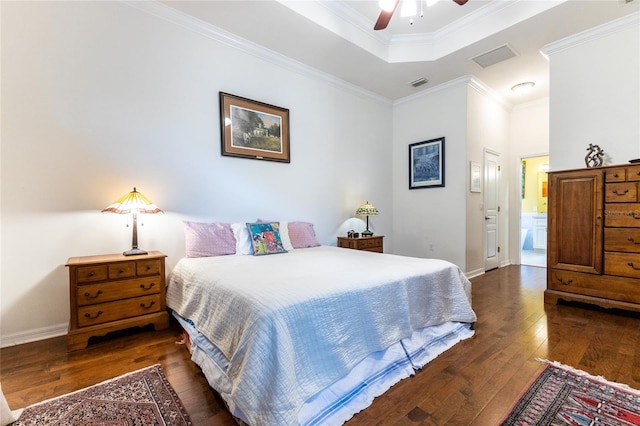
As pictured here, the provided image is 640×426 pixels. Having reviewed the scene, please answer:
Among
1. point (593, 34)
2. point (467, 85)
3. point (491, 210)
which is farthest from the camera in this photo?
point (491, 210)

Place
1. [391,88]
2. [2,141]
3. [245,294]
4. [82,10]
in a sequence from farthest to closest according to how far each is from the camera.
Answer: [391,88] < [82,10] < [2,141] < [245,294]

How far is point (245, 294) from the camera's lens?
153 centimetres

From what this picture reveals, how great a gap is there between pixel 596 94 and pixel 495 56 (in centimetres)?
119

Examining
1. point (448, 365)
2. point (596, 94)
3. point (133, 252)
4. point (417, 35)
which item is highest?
point (417, 35)

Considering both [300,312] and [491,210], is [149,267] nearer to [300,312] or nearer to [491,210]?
[300,312]

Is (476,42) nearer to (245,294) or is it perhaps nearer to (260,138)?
(260,138)

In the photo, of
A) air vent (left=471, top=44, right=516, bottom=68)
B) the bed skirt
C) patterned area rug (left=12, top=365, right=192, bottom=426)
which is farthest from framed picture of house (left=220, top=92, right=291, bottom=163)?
air vent (left=471, top=44, right=516, bottom=68)

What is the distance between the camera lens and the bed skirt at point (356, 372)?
1369 millimetres

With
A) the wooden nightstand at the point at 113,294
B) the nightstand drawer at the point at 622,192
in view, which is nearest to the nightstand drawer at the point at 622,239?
the nightstand drawer at the point at 622,192

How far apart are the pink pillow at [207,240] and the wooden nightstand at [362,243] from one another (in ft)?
5.40

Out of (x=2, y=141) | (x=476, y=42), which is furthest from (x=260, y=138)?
(x=476, y=42)

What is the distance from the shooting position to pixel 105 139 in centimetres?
249

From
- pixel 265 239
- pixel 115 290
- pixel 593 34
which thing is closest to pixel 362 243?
pixel 265 239

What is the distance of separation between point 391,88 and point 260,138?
251 centimetres
